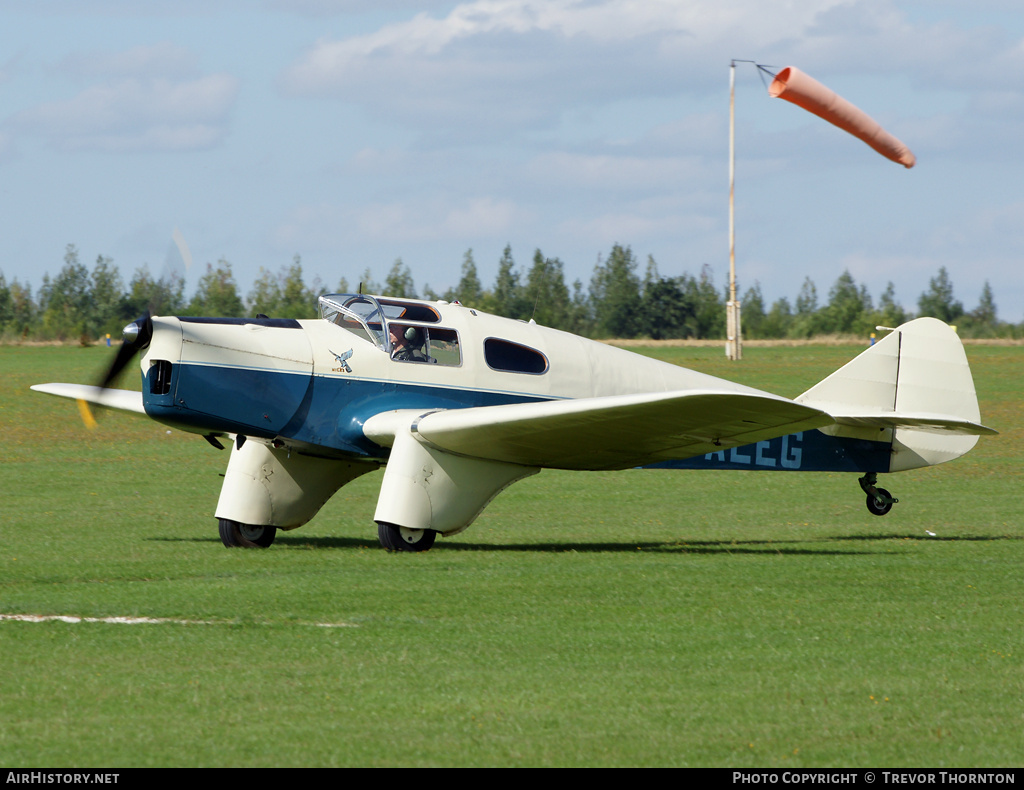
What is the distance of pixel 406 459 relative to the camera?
42.6ft

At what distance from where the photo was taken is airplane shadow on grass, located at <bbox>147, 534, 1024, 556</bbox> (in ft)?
45.3

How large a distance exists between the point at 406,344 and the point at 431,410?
0.80 m

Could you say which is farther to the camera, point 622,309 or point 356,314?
point 622,309

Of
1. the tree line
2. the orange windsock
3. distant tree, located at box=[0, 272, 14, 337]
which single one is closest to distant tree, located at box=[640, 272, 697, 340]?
the tree line

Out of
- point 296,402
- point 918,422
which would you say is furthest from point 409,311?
point 918,422

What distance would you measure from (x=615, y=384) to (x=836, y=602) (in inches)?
206

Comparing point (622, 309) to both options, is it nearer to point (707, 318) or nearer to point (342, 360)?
point (707, 318)

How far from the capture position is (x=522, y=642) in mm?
8570

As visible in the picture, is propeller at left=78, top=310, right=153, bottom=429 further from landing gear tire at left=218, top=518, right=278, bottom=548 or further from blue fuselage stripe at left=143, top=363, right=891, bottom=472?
landing gear tire at left=218, top=518, right=278, bottom=548

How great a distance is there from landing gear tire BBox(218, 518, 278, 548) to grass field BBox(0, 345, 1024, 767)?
31 centimetres

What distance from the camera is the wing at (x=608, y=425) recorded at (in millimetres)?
11938

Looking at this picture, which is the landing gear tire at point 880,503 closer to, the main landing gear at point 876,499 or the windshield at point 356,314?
the main landing gear at point 876,499
